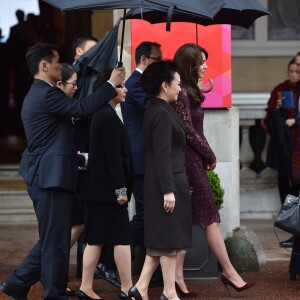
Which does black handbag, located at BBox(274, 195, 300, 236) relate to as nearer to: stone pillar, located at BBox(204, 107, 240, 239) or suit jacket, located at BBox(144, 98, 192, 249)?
stone pillar, located at BBox(204, 107, 240, 239)

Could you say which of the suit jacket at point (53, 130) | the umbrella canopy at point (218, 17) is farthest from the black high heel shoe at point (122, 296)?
the umbrella canopy at point (218, 17)

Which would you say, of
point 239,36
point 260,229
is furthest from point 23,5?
point 260,229

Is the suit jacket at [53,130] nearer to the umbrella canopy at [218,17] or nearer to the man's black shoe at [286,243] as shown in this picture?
the umbrella canopy at [218,17]

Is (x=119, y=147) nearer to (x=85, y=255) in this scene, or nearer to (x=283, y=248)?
(x=85, y=255)

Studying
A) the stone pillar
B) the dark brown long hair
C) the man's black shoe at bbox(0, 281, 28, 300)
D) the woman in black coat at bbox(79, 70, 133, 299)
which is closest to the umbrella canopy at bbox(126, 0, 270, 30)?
the dark brown long hair

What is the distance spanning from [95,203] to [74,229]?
832 mm

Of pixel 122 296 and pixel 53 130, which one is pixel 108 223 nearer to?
pixel 122 296

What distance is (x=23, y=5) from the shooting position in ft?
66.6

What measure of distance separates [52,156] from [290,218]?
218 cm

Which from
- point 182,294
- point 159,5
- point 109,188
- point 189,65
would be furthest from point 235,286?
point 159,5

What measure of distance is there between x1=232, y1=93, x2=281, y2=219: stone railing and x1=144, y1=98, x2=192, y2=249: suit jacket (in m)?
4.47

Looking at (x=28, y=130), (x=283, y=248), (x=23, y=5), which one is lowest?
(x=283, y=248)

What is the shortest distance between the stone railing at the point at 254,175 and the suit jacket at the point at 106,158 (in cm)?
440

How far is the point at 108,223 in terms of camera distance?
7.97 m
